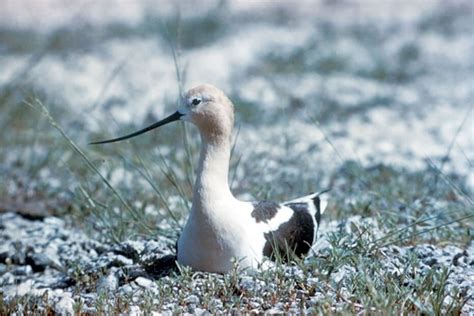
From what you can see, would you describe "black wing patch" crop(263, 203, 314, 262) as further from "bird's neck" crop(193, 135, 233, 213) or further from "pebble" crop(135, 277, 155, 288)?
"pebble" crop(135, 277, 155, 288)

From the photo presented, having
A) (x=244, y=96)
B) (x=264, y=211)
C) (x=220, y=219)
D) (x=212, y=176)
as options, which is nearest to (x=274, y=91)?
(x=244, y=96)

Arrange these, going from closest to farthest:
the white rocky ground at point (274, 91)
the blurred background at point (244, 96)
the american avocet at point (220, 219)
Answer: the american avocet at point (220, 219)
the white rocky ground at point (274, 91)
the blurred background at point (244, 96)

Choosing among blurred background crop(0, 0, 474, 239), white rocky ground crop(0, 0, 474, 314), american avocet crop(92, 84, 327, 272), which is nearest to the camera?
american avocet crop(92, 84, 327, 272)

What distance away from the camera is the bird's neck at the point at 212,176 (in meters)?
4.58

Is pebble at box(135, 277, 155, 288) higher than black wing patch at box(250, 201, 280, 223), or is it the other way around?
black wing patch at box(250, 201, 280, 223)

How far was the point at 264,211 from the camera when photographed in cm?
478

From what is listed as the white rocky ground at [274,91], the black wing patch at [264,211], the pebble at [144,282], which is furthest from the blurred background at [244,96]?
the pebble at [144,282]

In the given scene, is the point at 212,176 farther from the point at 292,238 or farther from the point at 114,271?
the point at 114,271

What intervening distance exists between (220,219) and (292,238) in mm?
417

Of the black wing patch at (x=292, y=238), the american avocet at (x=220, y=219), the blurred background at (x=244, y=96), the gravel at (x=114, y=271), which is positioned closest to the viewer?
the gravel at (x=114, y=271)

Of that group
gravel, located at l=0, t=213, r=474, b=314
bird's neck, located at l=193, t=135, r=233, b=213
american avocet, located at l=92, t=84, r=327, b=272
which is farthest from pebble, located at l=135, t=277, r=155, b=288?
bird's neck, located at l=193, t=135, r=233, b=213

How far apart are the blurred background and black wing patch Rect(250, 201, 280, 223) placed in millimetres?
571

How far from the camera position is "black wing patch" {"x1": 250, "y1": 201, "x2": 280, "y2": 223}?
15.5ft

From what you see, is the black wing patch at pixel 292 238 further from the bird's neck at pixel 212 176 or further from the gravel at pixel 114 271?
the bird's neck at pixel 212 176
